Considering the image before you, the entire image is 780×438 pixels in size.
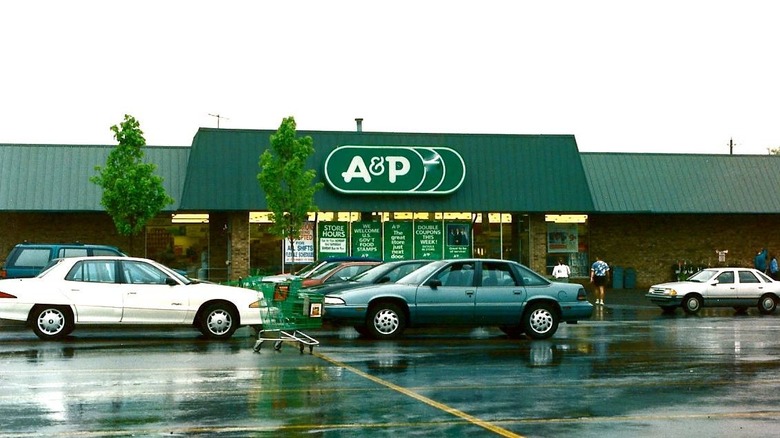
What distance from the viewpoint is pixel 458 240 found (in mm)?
39938

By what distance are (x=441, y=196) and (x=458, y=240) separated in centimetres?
204

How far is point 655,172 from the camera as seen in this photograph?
43.0 metres

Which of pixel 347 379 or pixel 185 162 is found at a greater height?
pixel 185 162

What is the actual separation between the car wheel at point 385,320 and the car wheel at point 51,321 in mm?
5392

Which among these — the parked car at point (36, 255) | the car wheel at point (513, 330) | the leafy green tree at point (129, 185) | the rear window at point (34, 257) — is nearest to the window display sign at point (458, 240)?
the leafy green tree at point (129, 185)

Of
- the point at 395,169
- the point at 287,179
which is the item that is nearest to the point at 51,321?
the point at 287,179

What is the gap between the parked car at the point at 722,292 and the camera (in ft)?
101

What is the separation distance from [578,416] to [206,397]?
404cm

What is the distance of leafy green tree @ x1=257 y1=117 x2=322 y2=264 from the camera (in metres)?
35.2

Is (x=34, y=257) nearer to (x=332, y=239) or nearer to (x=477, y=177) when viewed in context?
(x=332, y=239)

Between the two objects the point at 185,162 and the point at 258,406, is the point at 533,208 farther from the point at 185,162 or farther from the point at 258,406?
the point at 258,406

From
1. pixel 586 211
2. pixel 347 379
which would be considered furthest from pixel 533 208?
pixel 347 379

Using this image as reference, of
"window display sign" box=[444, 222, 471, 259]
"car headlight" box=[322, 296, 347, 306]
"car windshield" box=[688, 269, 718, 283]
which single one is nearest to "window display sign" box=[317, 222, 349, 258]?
"window display sign" box=[444, 222, 471, 259]

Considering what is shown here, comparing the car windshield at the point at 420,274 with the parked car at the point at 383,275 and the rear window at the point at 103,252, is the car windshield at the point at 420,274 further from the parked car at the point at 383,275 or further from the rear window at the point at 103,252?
the rear window at the point at 103,252
